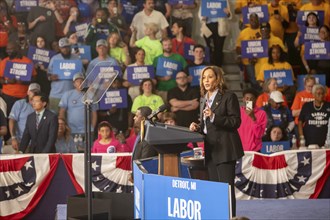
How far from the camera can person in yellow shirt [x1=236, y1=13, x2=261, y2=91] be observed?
15.9m

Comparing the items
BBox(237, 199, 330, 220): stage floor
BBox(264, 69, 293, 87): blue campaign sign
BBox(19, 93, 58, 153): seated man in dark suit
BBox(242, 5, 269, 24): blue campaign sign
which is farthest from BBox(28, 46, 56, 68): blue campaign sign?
BBox(237, 199, 330, 220): stage floor

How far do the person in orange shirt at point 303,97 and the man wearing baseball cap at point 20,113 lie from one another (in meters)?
4.17

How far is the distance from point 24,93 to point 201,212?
8673 mm

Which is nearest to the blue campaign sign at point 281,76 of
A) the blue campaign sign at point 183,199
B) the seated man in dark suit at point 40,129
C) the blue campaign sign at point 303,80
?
the blue campaign sign at point 303,80

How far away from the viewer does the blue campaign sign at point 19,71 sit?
14844mm

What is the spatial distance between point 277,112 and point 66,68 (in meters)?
3.42

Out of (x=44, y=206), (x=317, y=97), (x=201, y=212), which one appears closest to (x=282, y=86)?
(x=317, y=97)

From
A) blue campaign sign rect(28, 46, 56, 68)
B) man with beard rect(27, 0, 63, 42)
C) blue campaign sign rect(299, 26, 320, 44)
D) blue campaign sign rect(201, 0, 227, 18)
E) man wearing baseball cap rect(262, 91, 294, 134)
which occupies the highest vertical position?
blue campaign sign rect(201, 0, 227, 18)

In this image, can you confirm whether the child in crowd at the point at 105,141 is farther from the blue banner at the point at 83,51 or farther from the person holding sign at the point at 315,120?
the person holding sign at the point at 315,120

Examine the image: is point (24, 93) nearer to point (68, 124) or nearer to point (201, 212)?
point (68, 124)

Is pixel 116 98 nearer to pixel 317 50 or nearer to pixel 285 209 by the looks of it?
pixel 317 50

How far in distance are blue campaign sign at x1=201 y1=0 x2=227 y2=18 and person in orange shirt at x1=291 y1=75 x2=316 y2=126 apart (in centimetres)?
200

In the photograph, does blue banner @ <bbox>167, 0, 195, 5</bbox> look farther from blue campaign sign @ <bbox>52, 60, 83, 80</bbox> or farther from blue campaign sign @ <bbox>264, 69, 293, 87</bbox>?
blue campaign sign @ <bbox>52, 60, 83, 80</bbox>

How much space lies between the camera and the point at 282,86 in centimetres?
1556
